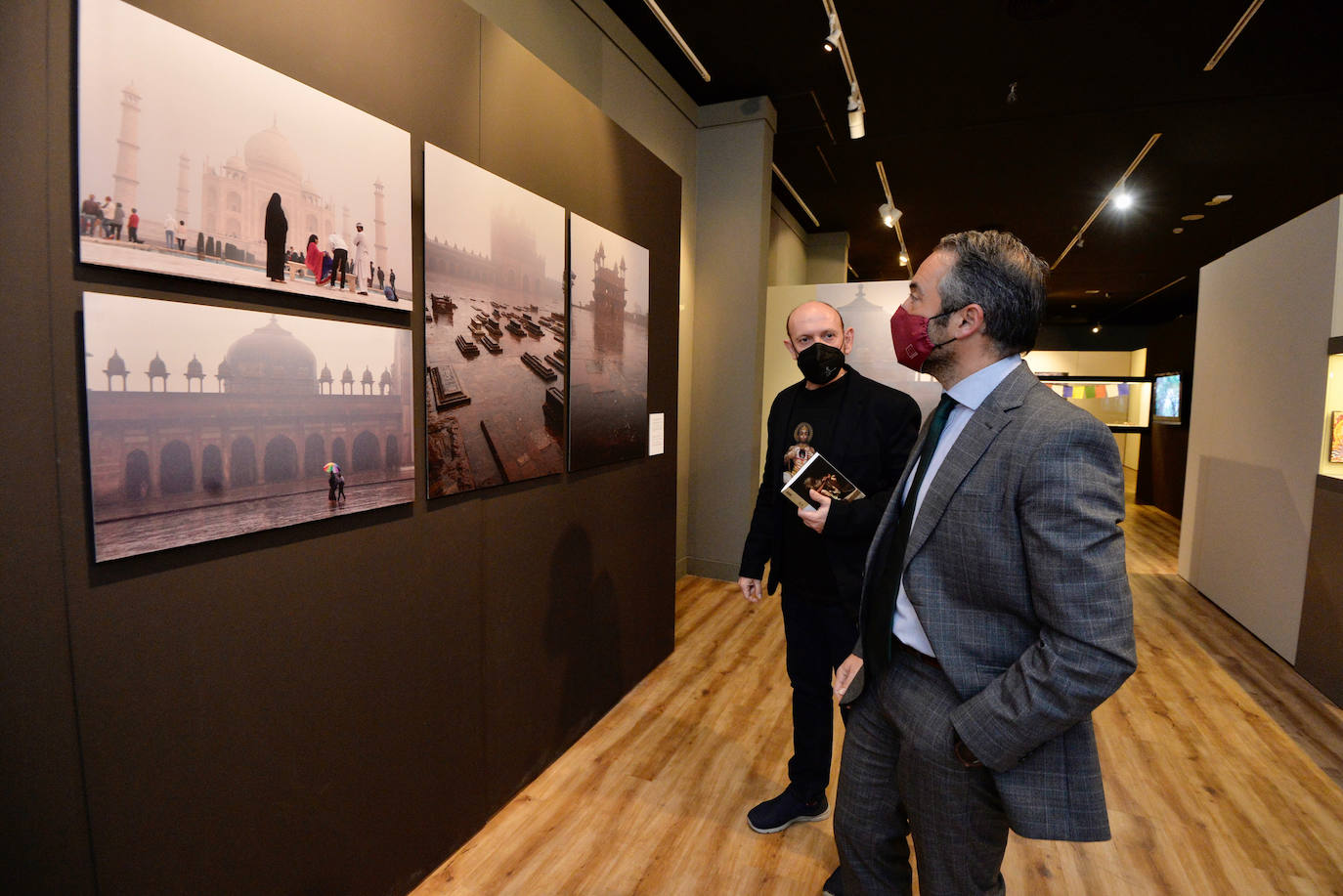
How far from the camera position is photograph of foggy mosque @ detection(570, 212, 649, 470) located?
8.18 feet

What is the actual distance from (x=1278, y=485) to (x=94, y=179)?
543 centimetres

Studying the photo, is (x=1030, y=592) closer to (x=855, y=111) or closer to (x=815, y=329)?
(x=815, y=329)

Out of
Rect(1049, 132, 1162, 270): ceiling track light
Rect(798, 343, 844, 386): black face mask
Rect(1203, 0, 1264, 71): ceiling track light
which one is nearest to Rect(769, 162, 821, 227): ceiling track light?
Rect(1049, 132, 1162, 270): ceiling track light

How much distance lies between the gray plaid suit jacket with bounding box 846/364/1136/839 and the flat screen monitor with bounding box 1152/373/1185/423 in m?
9.03

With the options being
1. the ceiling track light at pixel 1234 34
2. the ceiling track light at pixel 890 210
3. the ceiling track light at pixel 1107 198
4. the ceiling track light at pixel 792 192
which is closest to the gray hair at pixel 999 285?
the ceiling track light at pixel 1234 34

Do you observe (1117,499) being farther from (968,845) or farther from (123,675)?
(123,675)

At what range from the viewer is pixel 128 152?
112 cm

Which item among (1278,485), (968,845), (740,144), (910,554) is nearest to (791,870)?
(968,845)

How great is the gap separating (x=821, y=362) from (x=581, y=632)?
1493mm

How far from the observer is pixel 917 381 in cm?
542

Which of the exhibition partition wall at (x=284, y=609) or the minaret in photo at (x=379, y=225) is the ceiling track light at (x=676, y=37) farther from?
the minaret in photo at (x=379, y=225)

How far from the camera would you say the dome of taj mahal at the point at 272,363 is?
1.32 m

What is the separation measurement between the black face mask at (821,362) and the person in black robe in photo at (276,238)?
140cm

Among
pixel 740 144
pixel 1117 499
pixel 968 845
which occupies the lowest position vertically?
pixel 968 845
